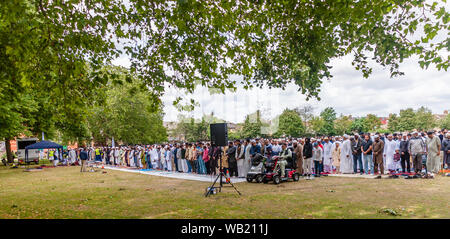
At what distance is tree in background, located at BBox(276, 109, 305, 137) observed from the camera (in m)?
75.8

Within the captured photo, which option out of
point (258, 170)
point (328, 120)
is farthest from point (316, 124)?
point (258, 170)

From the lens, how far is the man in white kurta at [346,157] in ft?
48.6

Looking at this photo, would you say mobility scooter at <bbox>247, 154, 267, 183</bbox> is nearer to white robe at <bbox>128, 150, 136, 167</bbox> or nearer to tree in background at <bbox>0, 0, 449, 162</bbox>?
tree in background at <bbox>0, 0, 449, 162</bbox>

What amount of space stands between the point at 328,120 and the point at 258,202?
279ft

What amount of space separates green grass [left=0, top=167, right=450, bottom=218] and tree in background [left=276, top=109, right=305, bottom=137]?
65.1 metres

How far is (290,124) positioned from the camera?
75.9m

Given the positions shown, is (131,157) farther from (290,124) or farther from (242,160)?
(290,124)

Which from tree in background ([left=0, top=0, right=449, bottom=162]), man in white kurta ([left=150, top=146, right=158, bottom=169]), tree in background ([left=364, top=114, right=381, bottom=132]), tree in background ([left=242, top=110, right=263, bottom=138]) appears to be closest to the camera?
tree in background ([left=0, top=0, right=449, bottom=162])

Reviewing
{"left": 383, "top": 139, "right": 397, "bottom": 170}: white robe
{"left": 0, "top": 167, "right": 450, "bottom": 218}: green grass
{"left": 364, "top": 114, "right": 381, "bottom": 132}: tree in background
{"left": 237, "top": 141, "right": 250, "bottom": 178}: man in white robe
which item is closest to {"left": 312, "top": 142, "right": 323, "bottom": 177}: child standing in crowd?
{"left": 0, "top": 167, "right": 450, "bottom": 218}: green grass

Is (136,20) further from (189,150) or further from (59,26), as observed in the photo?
(189,150)

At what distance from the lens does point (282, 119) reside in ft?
253

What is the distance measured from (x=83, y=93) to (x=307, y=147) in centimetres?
1011

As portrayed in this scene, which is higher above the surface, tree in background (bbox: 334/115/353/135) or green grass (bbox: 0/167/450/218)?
tree in background (bbox: 334/115/353/135)

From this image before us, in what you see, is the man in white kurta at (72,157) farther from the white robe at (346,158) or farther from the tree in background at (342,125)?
the tree in background at (342,125)
